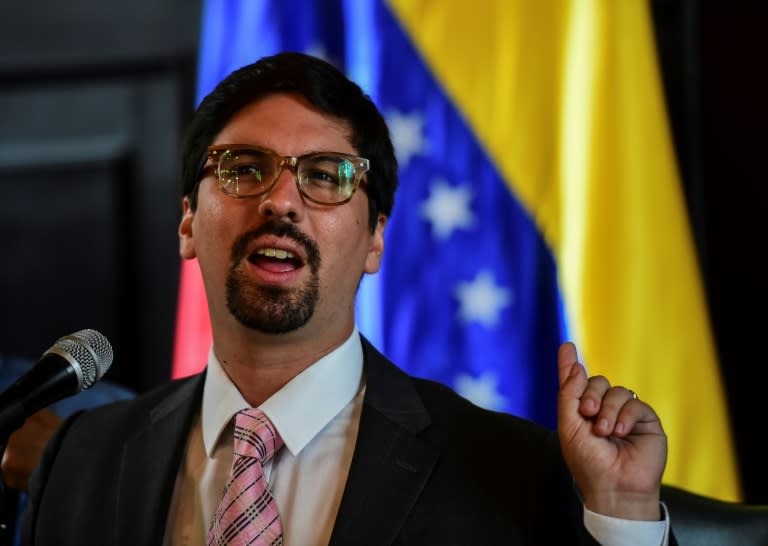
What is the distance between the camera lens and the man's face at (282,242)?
1577mm

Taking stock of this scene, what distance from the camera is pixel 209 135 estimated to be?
5.83ft

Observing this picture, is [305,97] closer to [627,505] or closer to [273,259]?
[273,259]

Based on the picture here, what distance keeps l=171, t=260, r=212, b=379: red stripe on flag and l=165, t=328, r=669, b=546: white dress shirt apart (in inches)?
35.7

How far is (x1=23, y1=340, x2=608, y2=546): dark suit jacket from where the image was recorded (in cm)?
144

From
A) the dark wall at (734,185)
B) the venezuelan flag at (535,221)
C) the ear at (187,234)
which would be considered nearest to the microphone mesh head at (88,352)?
the ear at (187,234)

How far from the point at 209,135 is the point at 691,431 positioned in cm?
143

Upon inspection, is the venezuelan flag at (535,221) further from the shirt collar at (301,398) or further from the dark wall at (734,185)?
the shirt collar at (301,398)

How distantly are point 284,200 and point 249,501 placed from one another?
0.51 meters

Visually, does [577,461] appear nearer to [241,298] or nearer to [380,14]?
[241,298]

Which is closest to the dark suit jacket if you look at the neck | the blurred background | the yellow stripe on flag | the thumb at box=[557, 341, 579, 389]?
the neck

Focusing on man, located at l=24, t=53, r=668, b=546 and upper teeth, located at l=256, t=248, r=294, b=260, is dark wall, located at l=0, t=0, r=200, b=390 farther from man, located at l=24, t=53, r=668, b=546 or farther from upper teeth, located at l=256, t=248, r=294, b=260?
upper teeth, located at l=256, t=248, r=294, b=260

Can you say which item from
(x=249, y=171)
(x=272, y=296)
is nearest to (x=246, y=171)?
(x=249, y=171)

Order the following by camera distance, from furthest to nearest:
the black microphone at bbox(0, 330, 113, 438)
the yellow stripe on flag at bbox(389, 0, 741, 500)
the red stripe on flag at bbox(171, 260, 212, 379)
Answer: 1. the red stripe on flag at bbox(171, 260, 212, 379)
2. the yellow stripe on flag at bbox(389, 0, 741, 500)
3. the black microphone at bbox(0, 330, 113, 438)

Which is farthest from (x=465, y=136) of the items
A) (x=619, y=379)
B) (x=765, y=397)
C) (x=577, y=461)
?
(x=577, y=461)
